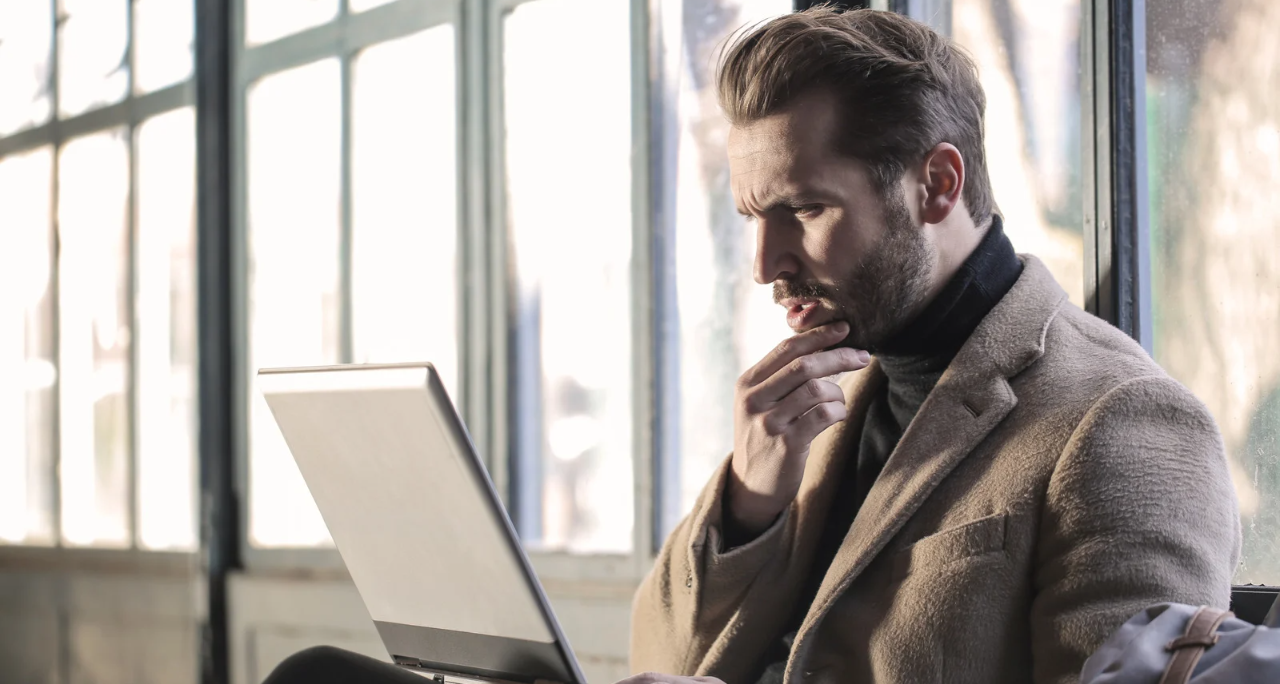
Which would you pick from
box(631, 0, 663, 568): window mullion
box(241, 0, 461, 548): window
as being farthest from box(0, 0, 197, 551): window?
box(631, 0, 663, 568): window mullion

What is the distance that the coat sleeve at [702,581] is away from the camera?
1609 millimetres

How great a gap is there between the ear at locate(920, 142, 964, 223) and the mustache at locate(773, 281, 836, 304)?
15cm

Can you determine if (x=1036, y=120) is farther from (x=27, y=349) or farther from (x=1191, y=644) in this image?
(x=27, y=349)

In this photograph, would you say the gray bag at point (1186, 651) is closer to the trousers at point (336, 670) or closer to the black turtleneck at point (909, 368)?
the black turtleneck at point (909, 368)

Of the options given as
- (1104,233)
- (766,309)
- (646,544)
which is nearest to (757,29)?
(1104,233)

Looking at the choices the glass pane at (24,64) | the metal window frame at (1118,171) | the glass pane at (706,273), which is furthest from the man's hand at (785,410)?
the glass pane at (24,64)

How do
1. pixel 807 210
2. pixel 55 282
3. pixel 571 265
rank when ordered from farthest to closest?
pixel 55 282
pixel 571 265
pixel 807 210

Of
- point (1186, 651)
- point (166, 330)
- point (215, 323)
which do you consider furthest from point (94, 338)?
point (1186, 651)

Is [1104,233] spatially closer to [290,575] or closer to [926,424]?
[926,424]

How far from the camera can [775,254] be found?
5.24 ft

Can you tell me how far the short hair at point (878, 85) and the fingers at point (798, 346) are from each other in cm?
19

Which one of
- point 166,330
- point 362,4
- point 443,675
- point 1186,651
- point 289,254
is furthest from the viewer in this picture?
point 166,330

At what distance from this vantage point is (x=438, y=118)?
10.9ft

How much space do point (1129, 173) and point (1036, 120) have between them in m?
0.28
